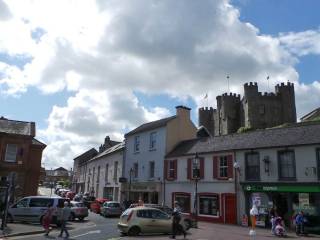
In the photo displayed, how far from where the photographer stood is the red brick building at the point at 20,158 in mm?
36562

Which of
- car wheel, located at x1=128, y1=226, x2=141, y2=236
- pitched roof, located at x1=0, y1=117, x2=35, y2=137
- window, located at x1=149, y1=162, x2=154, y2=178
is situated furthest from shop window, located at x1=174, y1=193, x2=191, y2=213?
pitched roof, located at x1=0, y1=117, x2=35, y2=137

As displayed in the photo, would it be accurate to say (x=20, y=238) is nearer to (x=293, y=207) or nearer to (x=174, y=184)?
(x=293, y=207)

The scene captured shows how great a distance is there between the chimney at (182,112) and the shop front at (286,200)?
1444 centimetres

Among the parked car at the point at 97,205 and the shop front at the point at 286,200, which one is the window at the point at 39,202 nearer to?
the shop front at the point at 286,200

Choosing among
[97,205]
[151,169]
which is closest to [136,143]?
[151,169]

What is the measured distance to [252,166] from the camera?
29.4 metres

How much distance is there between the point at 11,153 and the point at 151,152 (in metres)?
13.9

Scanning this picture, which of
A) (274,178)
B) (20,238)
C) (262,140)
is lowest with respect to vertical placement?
(20,238)

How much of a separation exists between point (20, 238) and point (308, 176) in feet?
58.6

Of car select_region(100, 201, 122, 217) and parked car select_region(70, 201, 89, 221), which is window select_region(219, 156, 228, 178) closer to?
car select_region(100, 201, 122, 217)

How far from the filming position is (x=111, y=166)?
168ft

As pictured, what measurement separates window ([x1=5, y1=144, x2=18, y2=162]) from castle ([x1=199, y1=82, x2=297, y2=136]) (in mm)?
48695

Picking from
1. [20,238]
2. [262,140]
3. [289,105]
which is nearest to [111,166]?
[262,140]

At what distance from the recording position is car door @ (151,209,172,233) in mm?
20875
